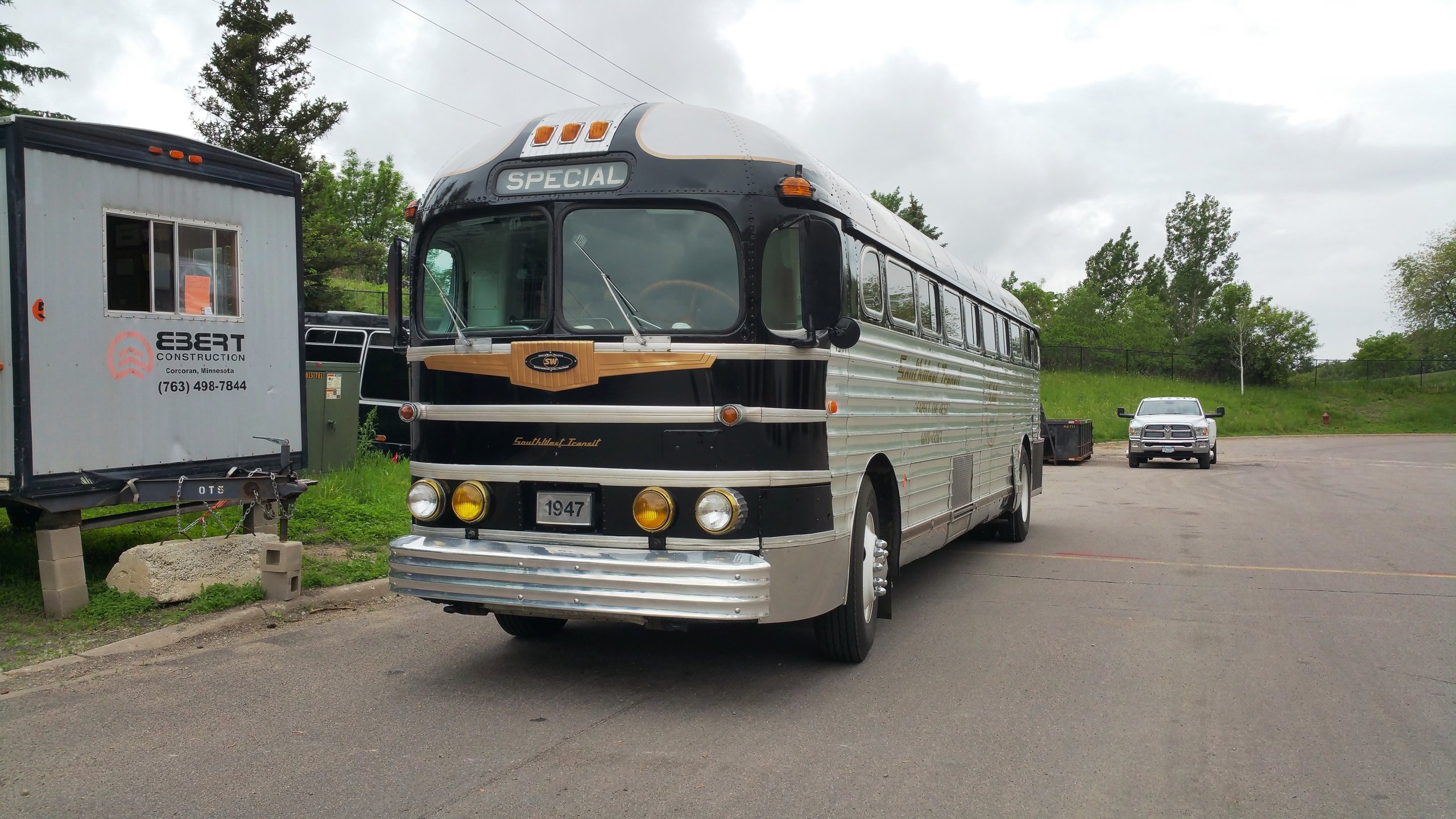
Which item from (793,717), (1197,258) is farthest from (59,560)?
(1197,258)

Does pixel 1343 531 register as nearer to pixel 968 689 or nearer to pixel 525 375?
pixel 968 689

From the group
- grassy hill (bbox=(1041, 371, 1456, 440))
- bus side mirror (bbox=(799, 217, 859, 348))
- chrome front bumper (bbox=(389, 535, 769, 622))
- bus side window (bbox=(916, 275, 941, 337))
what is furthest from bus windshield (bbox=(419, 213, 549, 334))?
grassy hill (bbox=(1041, 371, 1456, 440))

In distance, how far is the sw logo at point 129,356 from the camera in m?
7.38

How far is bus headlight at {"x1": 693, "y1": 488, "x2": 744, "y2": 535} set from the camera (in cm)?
530

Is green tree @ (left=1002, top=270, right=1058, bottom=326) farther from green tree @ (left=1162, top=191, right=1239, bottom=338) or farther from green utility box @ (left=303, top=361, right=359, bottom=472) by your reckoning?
green utility box @ (left=303, top=361, right=359, bottom=472)

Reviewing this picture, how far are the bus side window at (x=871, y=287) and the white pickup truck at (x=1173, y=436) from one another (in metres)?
20.8

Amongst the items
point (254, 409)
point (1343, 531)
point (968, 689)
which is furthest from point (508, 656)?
point (1343, 531)

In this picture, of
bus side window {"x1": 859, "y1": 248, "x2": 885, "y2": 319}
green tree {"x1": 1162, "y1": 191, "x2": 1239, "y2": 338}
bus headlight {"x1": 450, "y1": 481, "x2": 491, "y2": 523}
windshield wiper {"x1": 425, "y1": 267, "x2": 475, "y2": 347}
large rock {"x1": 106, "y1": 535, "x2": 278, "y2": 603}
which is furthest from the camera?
green tree {"x1": 1162, "y1": 191, "x2": 1239, "y2": 338}

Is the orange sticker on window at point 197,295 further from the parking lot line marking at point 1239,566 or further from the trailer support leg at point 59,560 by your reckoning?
the parking lot line marking at point 1239,566

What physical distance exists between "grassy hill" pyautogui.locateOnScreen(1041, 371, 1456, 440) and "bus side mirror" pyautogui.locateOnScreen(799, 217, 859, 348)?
119 feet

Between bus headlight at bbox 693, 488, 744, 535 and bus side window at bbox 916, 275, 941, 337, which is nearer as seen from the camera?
bus headlight at bbox 693, 488, 744, 535

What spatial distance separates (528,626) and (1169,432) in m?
23.4

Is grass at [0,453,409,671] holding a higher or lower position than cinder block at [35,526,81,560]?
lower

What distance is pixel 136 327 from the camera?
754 centimetres
